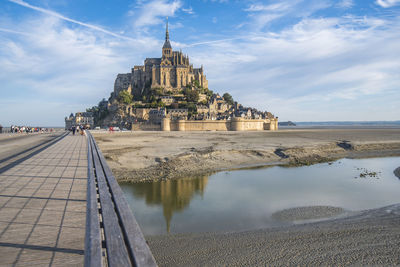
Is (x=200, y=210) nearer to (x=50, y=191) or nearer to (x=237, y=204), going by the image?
(x=237, y=204)

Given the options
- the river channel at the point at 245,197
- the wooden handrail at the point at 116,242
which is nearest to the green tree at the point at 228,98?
the river channel at the point at 245,197

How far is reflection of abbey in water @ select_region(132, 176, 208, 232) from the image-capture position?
8922mm

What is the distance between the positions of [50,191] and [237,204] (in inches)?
238

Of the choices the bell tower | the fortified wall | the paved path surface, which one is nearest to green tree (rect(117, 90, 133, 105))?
the fortified wall

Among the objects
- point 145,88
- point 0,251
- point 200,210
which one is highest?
point 145,88

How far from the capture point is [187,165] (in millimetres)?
15367

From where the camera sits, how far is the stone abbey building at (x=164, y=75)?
74.6 metres

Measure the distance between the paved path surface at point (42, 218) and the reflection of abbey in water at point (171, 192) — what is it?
3276 mm

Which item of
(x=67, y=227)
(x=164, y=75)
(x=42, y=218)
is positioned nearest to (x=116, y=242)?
(x=67, y=227)

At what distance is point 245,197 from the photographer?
Result: 33.0ft

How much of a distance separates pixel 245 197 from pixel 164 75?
6868 cm

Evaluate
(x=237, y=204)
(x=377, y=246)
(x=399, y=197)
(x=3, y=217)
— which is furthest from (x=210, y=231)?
(x=399, y=197)

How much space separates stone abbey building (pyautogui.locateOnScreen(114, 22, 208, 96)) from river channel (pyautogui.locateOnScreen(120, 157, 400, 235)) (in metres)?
63.2

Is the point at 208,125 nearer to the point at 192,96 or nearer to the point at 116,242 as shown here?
the point at 192,96
